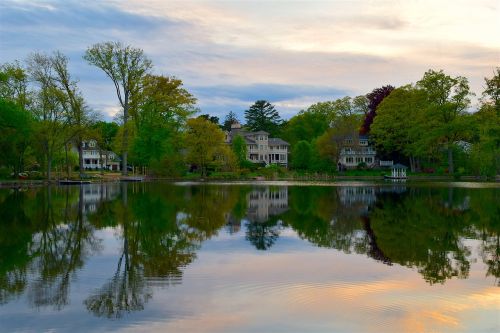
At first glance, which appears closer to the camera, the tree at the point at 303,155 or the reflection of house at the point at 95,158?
the tree at the point at 303,155

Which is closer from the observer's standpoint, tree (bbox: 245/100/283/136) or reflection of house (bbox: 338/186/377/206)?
reflection of house (bbox: 338/186/377/206)

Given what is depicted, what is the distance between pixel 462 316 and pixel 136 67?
211 feet

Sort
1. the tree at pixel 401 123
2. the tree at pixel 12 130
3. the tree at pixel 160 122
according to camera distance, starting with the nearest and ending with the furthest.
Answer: the tree at pixel 12 130
the tree at pixel 160 122
the tree at pixel 401 123

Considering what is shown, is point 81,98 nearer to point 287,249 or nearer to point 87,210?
point 87,210

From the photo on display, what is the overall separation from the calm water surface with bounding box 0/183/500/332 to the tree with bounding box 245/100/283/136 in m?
115

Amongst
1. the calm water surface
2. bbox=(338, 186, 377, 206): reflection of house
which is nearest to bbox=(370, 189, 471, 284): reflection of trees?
the calm water surface

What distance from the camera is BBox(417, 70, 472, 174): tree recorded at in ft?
261

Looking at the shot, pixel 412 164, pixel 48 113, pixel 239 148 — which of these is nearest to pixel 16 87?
pixel 48 113

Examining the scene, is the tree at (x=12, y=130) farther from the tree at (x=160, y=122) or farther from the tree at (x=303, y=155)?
the tree at (x=303, y=155)

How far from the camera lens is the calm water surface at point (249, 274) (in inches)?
360

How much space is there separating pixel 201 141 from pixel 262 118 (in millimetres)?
63667

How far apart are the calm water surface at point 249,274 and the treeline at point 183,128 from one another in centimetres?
3957

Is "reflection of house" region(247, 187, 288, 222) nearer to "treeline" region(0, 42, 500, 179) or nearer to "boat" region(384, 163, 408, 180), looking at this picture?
"treeline" region(0, 42, 500, 179)

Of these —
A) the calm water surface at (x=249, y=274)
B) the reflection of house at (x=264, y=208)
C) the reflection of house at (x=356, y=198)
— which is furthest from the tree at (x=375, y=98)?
the calm water surface at (x=249, y=274)
